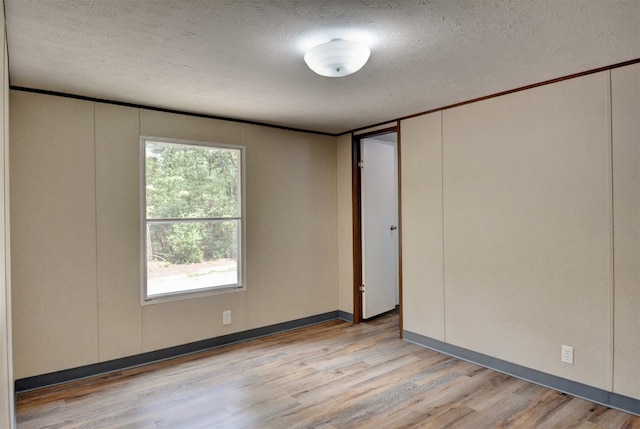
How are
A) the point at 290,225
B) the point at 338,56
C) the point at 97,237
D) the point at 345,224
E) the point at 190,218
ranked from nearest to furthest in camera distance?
1. the point at 338,56
2. the point at 97,237
3. the point at 190,218
4. the point at 290,225
5. the point at 345,224

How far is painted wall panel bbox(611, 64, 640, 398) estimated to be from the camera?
2502mm

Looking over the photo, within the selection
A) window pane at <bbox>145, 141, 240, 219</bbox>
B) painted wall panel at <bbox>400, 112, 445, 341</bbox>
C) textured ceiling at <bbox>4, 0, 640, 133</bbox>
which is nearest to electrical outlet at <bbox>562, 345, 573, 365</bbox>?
painted wall panel at <bbox>400, 112, 445, 341</bbox>

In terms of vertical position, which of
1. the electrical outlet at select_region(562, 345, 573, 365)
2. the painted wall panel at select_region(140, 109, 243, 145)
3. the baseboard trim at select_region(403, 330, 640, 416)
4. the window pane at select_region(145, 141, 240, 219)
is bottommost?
the baseboard trim at select_region(403, 330, 640, 416)

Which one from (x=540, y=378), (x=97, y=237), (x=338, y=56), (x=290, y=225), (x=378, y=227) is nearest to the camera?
(x=338, y=56)

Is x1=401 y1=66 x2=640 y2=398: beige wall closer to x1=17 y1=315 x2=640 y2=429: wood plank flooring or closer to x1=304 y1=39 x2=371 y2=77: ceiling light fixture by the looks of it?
x1=17 y1=315 x2=640 y2=429: wood plank flooring

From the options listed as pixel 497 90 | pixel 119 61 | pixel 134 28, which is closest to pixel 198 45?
pixel 134 28

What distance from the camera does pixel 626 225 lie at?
2.54m

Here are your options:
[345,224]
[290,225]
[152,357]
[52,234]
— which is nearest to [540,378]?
[345,224]

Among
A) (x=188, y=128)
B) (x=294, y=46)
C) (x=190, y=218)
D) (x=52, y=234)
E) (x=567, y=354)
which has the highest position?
(x=294, y=46)

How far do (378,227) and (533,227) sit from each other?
2116 millimetres

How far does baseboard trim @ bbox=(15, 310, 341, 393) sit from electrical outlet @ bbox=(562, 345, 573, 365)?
8.49 feet

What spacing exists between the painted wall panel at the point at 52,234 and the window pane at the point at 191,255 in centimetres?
49

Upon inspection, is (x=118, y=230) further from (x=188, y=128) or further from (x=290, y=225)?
(x=290, y=225)

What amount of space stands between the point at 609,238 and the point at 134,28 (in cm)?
317
